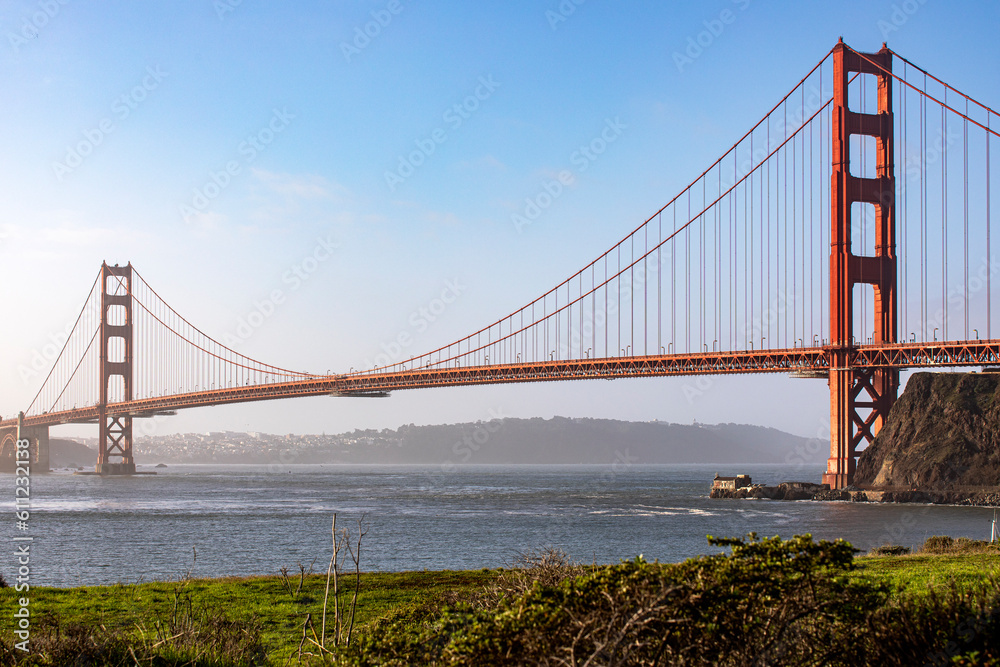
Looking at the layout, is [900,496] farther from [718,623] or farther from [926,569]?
[718,623]

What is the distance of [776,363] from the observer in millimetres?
57031

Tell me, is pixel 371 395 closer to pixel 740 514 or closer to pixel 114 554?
pixel 740 514

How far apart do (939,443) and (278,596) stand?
50812 millimetres

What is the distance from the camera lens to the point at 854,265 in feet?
188

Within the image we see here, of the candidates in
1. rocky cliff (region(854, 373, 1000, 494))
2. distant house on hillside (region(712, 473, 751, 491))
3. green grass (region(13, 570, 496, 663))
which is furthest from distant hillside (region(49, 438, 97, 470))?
green grass (region(13, 570, 496, 663))

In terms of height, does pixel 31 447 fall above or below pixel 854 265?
below

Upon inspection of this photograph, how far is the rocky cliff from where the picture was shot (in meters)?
54.9

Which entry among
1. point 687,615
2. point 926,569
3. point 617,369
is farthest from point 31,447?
point 687,615

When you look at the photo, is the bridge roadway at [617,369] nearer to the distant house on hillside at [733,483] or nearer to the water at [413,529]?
the water at [413,529]

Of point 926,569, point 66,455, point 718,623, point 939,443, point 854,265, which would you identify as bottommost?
point 66,455

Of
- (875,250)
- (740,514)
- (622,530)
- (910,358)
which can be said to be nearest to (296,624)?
(622,530)

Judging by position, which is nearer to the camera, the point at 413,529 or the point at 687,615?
the point at 687,615

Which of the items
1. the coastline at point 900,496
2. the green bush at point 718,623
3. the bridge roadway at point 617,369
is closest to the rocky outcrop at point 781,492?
the coastline at point 900,496

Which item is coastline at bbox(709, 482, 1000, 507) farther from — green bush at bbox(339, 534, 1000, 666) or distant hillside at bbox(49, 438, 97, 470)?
→ distant hillside at bbox(49, 438, 97, 470)
